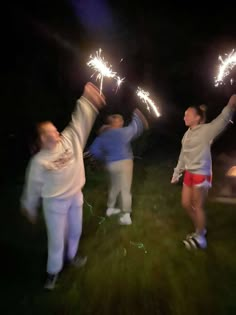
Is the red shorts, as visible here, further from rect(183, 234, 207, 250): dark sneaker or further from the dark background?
the dark background

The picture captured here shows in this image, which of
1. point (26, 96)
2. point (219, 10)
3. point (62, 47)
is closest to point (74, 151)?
point (26, 96)

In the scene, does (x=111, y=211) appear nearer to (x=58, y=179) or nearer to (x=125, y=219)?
(x=125, y=219)

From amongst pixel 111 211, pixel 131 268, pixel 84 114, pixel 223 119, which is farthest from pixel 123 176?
pixel 223 119

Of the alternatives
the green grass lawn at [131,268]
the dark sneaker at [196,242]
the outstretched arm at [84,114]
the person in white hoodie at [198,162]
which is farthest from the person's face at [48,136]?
the dark sneaker at [196,242]

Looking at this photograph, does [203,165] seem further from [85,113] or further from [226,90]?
[226,90]

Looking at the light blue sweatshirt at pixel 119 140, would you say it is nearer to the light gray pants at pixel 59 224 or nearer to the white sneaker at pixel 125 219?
the white sneaker at pixel 125 219

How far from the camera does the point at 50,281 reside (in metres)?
4.29

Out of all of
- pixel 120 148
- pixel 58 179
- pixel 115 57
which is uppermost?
pixel 115 57

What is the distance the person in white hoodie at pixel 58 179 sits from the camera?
4.08 metres

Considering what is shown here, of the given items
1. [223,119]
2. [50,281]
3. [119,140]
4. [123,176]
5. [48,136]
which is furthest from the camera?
[123,176]

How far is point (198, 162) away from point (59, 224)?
74.1 inches

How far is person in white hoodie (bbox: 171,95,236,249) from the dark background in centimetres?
647

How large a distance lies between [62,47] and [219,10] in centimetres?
521

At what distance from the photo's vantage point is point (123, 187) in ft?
19.9
